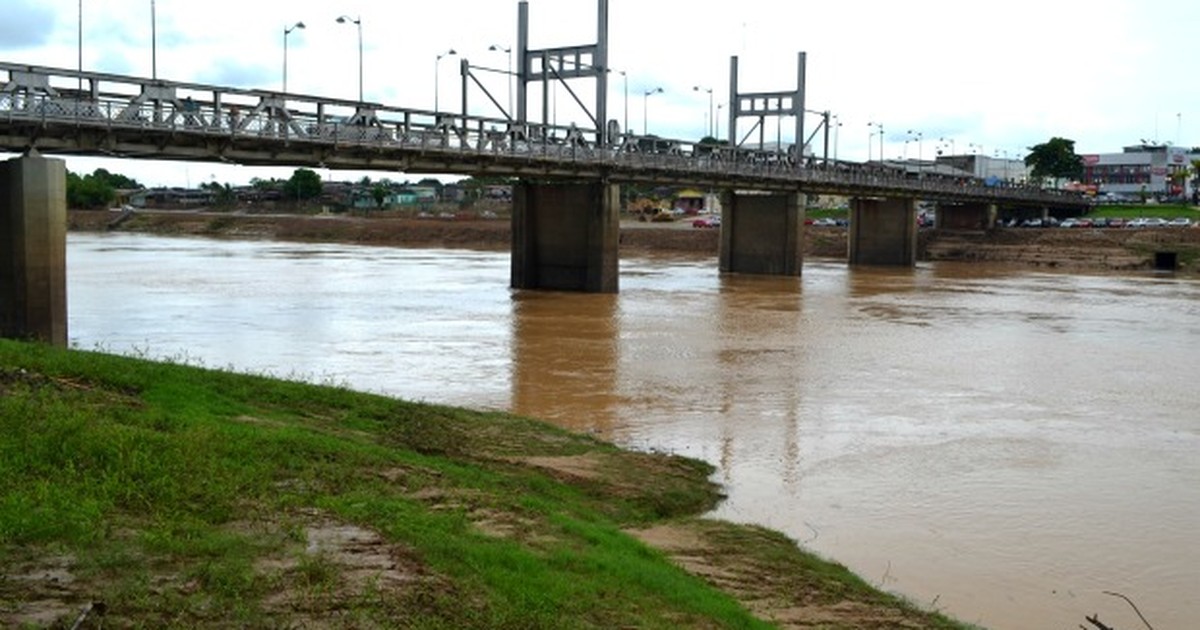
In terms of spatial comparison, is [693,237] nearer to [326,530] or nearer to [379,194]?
[379,194]

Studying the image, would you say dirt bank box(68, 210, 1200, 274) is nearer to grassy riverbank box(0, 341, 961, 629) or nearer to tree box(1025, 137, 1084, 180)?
tree box(1025, 137, 1084, 180)

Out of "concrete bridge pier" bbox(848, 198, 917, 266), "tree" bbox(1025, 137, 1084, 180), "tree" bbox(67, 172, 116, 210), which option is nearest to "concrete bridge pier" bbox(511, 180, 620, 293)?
"concrete bridge pier" bbox(848, 198, 917, 266)


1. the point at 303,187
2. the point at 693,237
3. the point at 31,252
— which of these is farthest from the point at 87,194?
the point at 31,252

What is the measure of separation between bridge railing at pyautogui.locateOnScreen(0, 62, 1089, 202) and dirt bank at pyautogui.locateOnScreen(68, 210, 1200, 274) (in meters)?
29.1

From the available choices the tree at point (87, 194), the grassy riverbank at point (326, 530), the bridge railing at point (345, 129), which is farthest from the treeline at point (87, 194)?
the grassy riverbank at point (326, 530)

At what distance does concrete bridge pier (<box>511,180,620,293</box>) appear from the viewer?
5697 centimetres

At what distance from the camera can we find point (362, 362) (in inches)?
1210

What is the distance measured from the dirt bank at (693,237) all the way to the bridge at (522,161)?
5.36m

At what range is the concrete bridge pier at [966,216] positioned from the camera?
114 meters

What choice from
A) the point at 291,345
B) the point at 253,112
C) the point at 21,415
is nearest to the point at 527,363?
the point at 291,345

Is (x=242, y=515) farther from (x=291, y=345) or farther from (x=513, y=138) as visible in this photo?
(x=513, y=138)

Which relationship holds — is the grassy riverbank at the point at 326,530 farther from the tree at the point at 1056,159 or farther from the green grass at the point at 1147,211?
the tree at the point at 1056,159

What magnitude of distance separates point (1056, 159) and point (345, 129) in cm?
13403

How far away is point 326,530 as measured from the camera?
10.1 m
